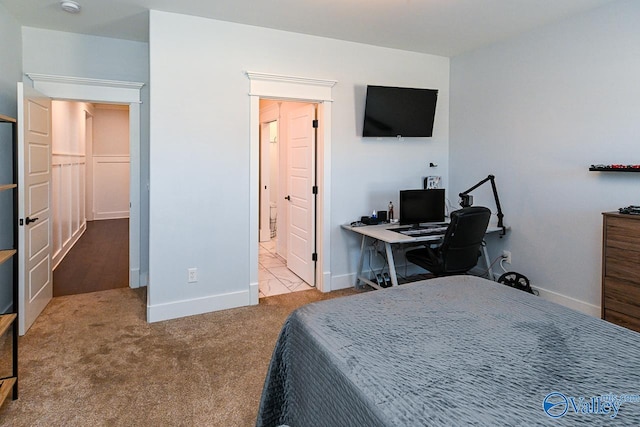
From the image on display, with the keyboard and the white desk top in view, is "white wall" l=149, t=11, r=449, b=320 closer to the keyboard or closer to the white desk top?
the white desk top

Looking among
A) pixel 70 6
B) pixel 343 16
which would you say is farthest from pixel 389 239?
pixel 70 6

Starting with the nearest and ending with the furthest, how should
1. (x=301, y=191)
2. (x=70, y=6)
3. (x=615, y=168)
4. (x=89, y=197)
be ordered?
1. (x=615, y=168)
2. (x=70, y=6)
3. (x=301, y=191)
4. (x=89, y=197)

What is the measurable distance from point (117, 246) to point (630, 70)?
22.1ft

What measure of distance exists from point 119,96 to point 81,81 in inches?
13.4

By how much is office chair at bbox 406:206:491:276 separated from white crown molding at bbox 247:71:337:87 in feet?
5.93

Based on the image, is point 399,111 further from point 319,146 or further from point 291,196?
point 291,196

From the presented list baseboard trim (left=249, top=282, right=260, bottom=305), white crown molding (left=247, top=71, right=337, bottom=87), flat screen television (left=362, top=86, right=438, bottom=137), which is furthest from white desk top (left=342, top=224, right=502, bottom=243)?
white crown molding (left=247, top=71, right=337, bottom=87)

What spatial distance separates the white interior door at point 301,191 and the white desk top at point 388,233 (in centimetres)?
50

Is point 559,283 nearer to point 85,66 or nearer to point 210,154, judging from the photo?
point 210,154

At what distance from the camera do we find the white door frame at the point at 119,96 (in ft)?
11.9

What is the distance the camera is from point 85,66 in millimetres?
3785

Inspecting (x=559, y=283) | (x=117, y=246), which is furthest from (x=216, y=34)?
(x=117, y=246)

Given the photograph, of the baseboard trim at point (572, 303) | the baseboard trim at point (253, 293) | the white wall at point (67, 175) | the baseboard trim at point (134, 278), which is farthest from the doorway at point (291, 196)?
the white wall at point (67, 175)

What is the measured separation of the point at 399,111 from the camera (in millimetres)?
4129
